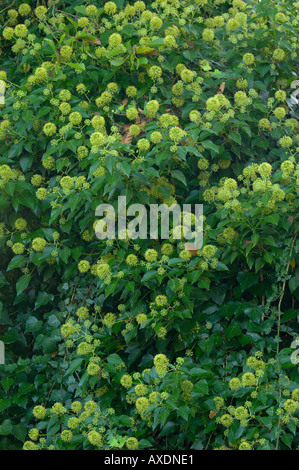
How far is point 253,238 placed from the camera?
9.68 ft

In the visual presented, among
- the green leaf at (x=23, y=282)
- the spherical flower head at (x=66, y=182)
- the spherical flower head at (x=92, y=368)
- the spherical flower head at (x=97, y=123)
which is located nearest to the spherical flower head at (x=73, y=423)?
the spherical flower head at (x=92, y=368)

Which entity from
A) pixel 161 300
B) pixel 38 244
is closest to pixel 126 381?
pixel 161 300

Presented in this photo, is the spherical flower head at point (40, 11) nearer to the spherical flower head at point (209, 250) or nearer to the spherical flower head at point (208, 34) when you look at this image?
the spherical flower head at point (208, 34)

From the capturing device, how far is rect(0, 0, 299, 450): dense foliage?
2.94 m

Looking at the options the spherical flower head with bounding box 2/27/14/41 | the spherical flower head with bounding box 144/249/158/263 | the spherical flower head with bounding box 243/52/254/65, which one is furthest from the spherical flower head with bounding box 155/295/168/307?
the spherical flower head with bounding box 2/27/14/41

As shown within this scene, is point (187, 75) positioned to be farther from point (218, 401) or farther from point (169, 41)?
point (218, 401)

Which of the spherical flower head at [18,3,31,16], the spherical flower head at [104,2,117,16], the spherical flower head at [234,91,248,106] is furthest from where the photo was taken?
the spherical flower head at [18,3,31,16]

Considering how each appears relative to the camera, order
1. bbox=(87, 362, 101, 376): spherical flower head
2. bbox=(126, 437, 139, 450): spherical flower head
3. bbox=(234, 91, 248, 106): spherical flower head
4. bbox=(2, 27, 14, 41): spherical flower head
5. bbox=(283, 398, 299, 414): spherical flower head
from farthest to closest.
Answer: bbox=(2, 27, 14, 41): spherical flower head
bbox=(234, 91, 248, 106): spherical flower head
bbox=(87, 362, 101, 376): spherical flower head
bbox=(126, 437, 139, 450): spherical flower head
bbox=(283, 398, 299, 414): spherical flower head

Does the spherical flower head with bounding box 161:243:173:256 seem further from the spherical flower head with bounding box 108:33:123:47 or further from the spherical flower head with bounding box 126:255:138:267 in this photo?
the spherical flower head with bounding box 108:33:123:47

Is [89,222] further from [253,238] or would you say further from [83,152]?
[253,238]

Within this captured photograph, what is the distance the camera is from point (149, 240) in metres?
3.24

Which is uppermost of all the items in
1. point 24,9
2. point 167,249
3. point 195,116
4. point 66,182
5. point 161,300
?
point 24,9

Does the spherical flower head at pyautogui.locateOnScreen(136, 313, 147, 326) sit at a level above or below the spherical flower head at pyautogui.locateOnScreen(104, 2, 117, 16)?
below

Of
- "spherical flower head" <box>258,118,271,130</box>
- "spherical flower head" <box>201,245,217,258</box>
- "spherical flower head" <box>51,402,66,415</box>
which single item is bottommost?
"spherical flower head" <box>51,402,66,415</box>
